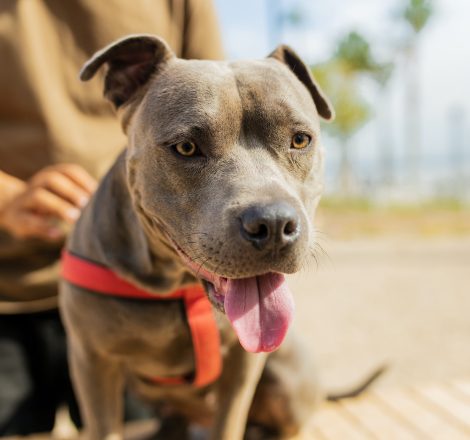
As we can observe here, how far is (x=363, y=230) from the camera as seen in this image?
15.1 m

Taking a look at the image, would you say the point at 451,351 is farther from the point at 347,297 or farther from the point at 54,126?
the point at 54,126

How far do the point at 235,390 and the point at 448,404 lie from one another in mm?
1577

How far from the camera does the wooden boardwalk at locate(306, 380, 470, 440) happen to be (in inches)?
129

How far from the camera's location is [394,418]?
3.44 meters

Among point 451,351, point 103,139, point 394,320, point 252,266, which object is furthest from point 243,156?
point 394,320

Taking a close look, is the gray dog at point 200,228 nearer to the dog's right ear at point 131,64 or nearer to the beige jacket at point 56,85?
the dog's right ear at point 131,64

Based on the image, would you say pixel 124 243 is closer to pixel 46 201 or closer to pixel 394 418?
pixel 46 201

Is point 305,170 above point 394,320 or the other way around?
above

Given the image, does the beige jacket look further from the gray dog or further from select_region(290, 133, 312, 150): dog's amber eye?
select_region(290, 133, 312, 150): dog's amber eye

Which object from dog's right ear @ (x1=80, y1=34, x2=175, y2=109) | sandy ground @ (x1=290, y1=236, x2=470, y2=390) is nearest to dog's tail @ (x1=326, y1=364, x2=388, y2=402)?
sandy ground @ (x1=290, y1=236, x2=470, y2=390)

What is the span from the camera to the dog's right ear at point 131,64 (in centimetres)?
247

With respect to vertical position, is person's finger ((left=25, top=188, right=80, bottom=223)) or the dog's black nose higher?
the dog's black nose

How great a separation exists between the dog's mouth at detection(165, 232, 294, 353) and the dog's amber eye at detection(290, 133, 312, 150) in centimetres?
48

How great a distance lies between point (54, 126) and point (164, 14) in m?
0.85
